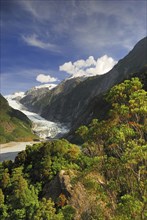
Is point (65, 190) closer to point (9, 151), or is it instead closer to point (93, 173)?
point (93, 173)

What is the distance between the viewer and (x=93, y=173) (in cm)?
2052

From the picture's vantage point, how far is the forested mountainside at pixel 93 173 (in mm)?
16856

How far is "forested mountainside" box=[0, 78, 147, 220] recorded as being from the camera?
1686 centimetres

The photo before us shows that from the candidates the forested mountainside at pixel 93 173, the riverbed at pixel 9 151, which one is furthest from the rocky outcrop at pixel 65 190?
the riverbed at pixel 9 151

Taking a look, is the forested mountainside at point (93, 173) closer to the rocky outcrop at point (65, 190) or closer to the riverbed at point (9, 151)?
the rocky outcrop at point (65, 190)

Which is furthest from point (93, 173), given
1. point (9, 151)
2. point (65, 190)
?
point (9, 151)

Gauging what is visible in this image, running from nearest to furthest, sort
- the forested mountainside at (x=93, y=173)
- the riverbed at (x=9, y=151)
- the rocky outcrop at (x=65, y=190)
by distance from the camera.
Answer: the forested mountainside at (x=93, y=173) < the rocky outcrop at (x=65, y=190) < the riverbed at (x=9, y=151)

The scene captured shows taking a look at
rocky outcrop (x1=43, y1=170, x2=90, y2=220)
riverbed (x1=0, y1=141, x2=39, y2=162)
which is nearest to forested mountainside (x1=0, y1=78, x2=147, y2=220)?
rocky outcrop (x1=43, y1=170, x2=90, y2=220)

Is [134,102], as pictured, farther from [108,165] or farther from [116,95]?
[108,165]

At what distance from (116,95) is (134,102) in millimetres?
1843

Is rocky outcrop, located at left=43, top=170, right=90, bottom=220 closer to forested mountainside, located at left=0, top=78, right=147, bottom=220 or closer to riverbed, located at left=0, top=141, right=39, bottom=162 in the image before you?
forested mountainside, located at left=0, top=78, right=147, bottom=220

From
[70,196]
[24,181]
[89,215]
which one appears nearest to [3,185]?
[24,181]

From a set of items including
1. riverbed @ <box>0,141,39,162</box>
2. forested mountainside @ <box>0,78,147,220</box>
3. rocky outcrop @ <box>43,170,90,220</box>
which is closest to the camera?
forested mountainside @ <box>0,78,147,220</box>

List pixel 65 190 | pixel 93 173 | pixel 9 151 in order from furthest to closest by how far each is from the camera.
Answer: pixel 9 151, pixel 65 190, pixel 93 173
